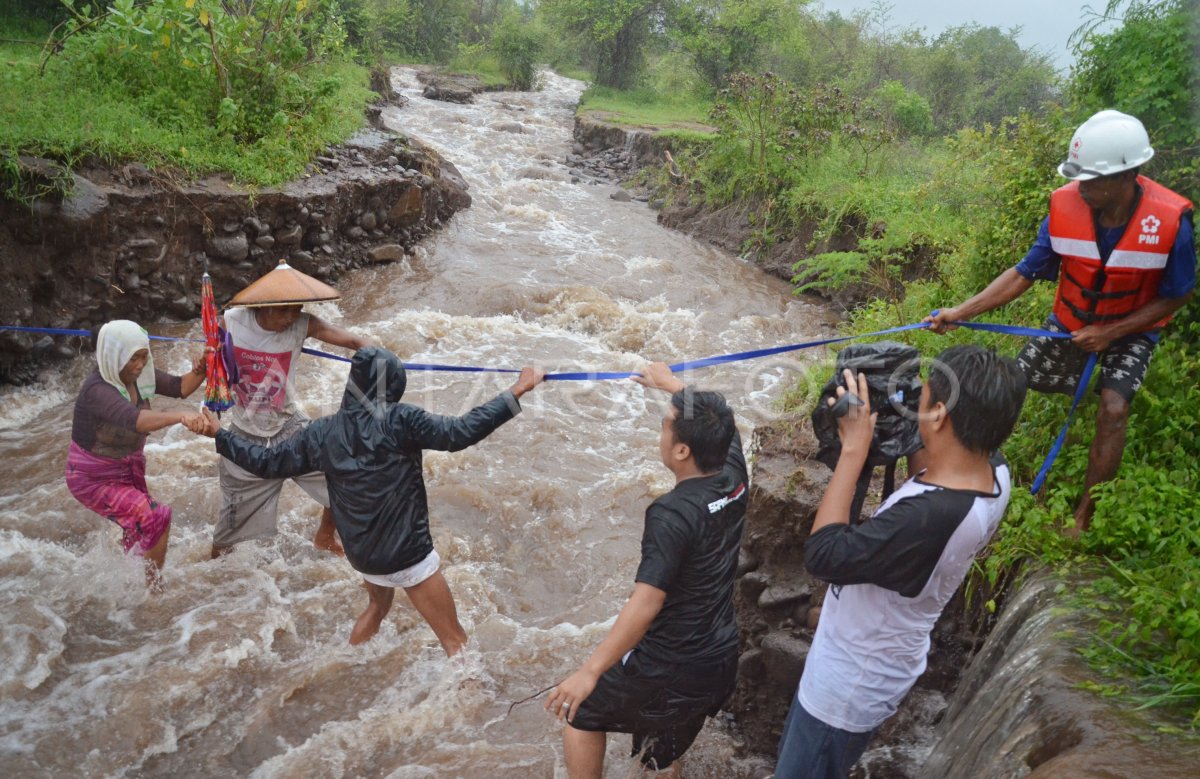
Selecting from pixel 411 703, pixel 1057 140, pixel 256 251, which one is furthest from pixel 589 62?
pixel 411 703

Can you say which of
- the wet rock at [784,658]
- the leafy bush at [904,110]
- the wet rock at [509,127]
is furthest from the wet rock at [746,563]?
the wet rock at [509,127]

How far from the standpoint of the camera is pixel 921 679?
3.80 metres

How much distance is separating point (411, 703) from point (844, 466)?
2.80 metres

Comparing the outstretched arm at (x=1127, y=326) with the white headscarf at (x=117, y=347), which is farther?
the white headscarf at (x=117, y=347)

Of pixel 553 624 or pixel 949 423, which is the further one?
pixel 553 624

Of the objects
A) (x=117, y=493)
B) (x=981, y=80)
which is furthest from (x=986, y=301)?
(x=981, y=80)

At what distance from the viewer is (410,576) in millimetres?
3936

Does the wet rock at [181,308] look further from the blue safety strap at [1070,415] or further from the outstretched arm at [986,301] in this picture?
the blue safety strap at [1070,415]

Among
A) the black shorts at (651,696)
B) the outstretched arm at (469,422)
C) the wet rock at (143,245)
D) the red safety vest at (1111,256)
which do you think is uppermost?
the red safety vest at (1111,256)

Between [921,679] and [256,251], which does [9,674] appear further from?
[256,251]

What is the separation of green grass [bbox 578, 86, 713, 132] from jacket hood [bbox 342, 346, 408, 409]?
713 inches

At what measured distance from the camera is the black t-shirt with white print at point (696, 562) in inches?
111

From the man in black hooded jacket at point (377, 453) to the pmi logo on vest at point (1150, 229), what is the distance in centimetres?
253

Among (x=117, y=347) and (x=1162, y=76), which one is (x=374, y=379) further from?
(x=1162, y=76)
